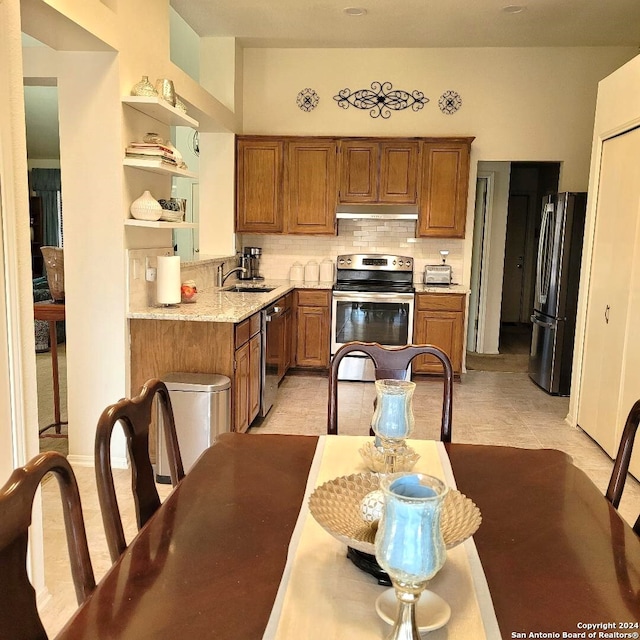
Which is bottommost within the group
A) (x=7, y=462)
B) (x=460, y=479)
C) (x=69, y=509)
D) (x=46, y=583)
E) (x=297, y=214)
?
(x=46, y=583)

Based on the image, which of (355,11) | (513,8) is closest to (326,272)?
(355,11)

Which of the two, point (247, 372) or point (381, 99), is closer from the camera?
point (247, 372)

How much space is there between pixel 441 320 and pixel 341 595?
4.64 meters

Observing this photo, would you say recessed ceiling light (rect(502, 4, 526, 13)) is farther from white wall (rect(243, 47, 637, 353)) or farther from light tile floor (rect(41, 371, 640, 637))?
light tile floor (rect(41, 371, 640, 637))

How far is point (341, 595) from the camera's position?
1.05 meters

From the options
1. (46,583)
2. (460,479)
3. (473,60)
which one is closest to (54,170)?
(473,60)

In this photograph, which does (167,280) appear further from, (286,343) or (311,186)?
(311,186)

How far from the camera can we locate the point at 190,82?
4332 millimetres

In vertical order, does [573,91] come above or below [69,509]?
above

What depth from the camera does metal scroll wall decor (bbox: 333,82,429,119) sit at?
230 inches

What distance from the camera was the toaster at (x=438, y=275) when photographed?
5.84 meters

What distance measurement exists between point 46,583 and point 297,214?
4108mm

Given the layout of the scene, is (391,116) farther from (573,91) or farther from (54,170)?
(54,170)

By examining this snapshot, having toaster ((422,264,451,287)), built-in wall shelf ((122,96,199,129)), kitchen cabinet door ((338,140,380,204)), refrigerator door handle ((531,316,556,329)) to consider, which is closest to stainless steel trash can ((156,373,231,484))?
built-in wall shelf ((122,96,199,129))
